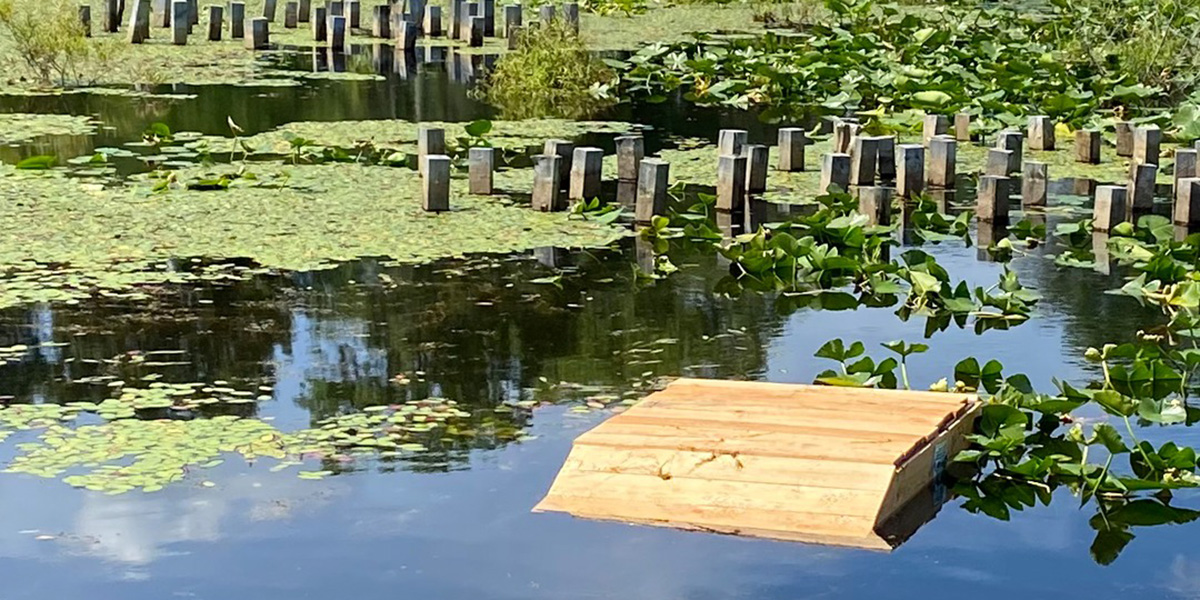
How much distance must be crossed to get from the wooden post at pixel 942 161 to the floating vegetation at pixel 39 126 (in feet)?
18.5

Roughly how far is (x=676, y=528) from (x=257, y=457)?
4.74 feet

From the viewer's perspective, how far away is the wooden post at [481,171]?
10.5 meters

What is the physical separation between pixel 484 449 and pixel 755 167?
489 centimetres

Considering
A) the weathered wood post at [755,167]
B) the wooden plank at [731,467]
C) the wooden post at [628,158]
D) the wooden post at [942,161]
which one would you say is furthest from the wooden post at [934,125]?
the wooden plank at [731,467]

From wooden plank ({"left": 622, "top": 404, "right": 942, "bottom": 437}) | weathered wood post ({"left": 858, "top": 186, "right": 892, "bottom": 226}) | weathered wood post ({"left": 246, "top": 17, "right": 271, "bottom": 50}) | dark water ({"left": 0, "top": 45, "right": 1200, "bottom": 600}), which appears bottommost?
dark water ({"left": 0, "top": 45, "right": 1200, "bottom": 600})

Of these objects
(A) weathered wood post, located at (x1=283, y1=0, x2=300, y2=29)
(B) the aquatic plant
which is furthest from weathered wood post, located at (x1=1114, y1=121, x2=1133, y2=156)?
(A) weathered wood post, located at (x1=283, y1=0, x2=300, y2=29)

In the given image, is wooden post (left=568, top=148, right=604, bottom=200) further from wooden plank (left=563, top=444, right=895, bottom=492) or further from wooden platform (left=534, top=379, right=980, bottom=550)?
wooden plank (left=563, top=444, right=895, bottom=492)

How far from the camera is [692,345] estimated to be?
7.57 meters

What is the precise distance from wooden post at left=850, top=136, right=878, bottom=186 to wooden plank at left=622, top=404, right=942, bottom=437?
5.11 meters

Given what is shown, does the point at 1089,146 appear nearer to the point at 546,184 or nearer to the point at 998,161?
the point at 998,161

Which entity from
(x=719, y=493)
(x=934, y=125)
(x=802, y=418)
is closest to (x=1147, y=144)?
(x=934, y=125)

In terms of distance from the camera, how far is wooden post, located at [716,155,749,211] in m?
10.4

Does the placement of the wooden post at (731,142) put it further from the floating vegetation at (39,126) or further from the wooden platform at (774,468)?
the wooden platform at (774,468)

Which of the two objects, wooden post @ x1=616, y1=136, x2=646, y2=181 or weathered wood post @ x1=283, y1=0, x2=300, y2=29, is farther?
weathered wood post @ x1=283, y1=0, x2=300, y2=29
